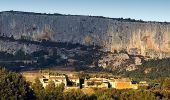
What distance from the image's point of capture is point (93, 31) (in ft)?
611

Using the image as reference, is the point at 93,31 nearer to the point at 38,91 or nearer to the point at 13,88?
the point at 38,91

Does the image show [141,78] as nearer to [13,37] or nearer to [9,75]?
[13,37]

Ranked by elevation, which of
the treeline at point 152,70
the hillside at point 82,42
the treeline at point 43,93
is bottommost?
the treeline at point 43,93

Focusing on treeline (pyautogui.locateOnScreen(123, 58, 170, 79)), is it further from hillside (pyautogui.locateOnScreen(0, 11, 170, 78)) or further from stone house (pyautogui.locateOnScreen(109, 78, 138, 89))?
stone house (pyautogui.locateOnScreen(109, 78, 138, 89))

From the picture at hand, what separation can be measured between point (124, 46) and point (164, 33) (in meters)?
8.94

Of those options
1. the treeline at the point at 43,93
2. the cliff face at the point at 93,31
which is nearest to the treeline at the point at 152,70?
the cliff face at the point at 93,31

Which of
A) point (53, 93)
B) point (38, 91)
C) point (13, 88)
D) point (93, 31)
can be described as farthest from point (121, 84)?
point (93, 31)

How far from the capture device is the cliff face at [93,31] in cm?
18000

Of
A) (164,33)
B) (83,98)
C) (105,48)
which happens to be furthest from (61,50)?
(83,98)

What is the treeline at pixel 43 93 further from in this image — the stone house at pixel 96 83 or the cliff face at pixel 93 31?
the cliff face at pixel 93 31

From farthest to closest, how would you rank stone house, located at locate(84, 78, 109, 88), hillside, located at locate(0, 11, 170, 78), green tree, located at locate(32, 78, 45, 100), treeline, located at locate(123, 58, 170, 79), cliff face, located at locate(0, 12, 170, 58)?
cliff face, located at locate(0, 12, 170, 58)
hillside, located at locate(0, 11, 170, 78)
treeline, located at locate(123, 58, 170, 79)
stone house, located at locate(84, 78, 109, 88)
green tree, located at locate(32, 78, 45, 100)

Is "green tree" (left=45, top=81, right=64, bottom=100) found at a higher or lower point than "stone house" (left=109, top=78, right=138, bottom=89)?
lower

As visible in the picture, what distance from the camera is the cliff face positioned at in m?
180

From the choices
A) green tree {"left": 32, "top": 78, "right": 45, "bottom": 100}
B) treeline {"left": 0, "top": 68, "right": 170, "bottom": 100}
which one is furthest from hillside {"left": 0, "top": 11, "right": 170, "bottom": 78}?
green tree {"left": 32, "top": 78, "right": 45, "bottom": 100}
